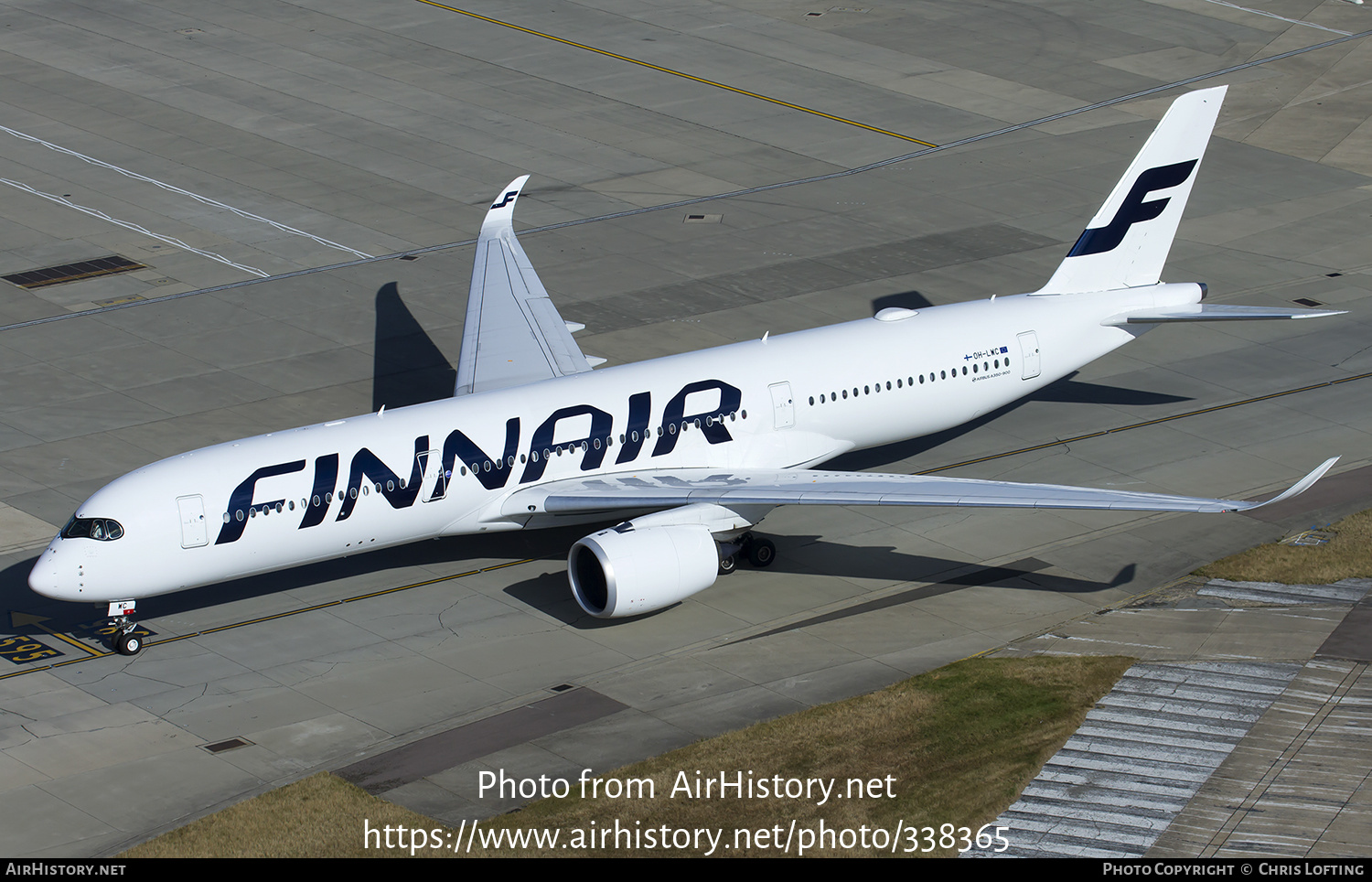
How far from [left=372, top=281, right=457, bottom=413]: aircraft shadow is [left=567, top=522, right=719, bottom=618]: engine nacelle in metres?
13.0

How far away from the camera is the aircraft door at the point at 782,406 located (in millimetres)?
39062

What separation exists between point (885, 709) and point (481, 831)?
849 cm

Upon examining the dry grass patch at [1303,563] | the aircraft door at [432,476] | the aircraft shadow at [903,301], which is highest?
the aircraft shadow at [903,301]

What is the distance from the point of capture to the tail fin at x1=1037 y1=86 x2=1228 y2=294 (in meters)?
43.2

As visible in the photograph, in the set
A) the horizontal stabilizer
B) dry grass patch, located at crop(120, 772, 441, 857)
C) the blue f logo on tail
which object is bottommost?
dry grass patch, located at crop(120, 772, 441, 857)

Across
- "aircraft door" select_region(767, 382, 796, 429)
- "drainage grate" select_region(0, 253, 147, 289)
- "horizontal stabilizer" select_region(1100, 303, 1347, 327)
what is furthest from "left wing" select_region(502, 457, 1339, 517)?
"drainage grate" select_region(0, 253, 147, 289)

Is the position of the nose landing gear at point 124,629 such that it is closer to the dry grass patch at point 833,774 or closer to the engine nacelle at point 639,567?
the dry grass patch at point 833,774

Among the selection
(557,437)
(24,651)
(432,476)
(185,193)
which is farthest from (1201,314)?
(185,193)

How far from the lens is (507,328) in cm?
4366

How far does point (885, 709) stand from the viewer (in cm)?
3158

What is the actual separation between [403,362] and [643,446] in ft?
46.0

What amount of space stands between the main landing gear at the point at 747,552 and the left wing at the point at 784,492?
1645 millimetres

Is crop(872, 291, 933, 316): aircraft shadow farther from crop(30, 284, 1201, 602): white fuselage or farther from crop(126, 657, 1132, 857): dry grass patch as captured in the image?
crop(126, 657, 1132, 857): dry grass patch

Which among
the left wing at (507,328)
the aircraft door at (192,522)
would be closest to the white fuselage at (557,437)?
the aircraft door at (192,522)
